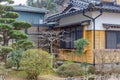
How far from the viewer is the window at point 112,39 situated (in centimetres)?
1658

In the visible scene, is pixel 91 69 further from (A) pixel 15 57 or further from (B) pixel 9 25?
(B) pixel 9 25

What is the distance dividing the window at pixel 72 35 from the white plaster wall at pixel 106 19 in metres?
1.26

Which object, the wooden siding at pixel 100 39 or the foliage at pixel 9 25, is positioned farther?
the wooden siding at pixel 100 39

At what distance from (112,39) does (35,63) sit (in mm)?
6716

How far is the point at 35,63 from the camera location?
12.0 meters

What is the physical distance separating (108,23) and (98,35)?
1114 mm

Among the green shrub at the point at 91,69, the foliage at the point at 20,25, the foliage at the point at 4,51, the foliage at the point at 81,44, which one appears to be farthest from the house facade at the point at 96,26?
the foliage at the point at 4,51

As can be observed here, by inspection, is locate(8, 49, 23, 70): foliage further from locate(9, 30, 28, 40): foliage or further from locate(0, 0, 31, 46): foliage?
locate(0, 0, 31, 46): foliage

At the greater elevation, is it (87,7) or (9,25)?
(87,7)

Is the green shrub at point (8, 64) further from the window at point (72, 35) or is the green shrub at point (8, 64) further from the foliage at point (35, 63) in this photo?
the window at point (72, 35)

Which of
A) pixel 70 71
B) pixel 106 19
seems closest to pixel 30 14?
pixel 106 19

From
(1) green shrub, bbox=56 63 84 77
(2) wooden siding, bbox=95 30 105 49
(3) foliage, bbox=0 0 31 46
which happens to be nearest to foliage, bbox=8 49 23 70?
(3) foliage, bbox=0 0 31 46

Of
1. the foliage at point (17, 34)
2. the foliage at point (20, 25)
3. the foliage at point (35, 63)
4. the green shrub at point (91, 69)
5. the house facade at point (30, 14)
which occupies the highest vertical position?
the house facade at point (30, 14)

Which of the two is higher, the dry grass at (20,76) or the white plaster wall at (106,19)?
the white plaster wall at (106,19)
